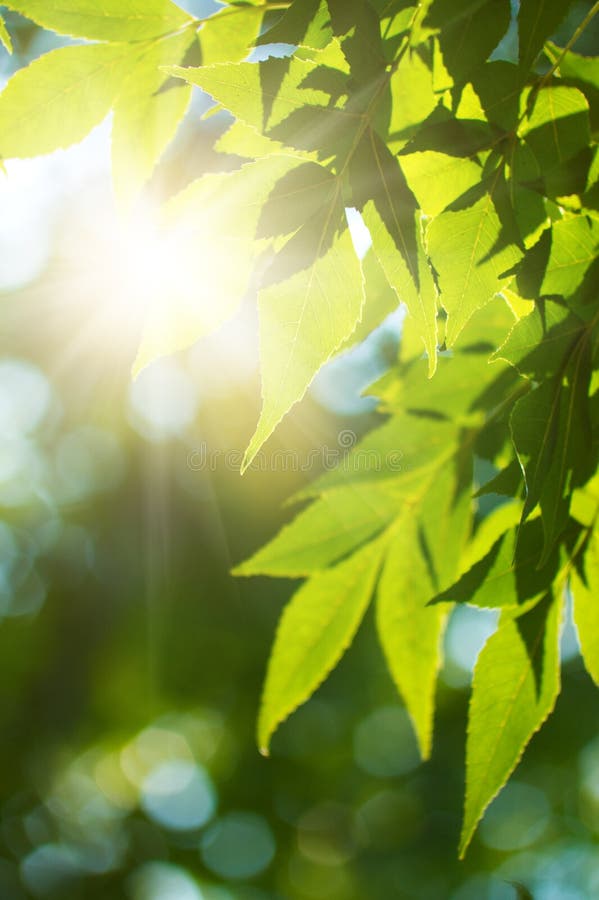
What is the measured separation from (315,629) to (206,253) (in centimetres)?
83

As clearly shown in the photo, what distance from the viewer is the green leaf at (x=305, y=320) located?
2.58 feet

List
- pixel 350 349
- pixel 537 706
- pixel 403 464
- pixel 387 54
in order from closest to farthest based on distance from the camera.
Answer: pixel 387 54 → pixel 537 706 → pixel 350 349 → pixel 403 464

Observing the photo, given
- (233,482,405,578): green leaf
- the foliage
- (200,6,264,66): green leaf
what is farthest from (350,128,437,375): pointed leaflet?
(233,482,405,578): green leaf

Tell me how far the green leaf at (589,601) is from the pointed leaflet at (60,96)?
920 millimetres

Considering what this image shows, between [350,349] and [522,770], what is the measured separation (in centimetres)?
697

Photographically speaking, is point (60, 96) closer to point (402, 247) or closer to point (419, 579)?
point (402, 247)

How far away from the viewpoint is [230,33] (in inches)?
36.4

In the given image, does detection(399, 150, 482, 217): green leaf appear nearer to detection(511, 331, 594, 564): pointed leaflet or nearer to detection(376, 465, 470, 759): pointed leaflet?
detection(511, 331, 594, 564): pointed leaflet

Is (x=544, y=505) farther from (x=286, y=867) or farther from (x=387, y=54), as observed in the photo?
(x=286, y=867)

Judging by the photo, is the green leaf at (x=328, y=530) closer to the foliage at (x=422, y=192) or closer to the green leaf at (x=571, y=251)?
the foliage at (x=422, y=192)

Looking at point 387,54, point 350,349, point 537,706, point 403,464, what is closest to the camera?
point 387,54

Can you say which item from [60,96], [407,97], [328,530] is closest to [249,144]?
[407,97]

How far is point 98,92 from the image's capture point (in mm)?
961

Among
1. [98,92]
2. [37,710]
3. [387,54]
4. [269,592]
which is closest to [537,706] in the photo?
[387,54]
